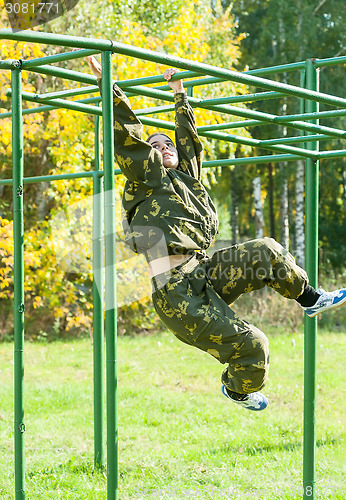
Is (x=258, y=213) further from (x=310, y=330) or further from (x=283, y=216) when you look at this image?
(x=310, y=330)

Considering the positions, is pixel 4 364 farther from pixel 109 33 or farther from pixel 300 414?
pixel 109 33

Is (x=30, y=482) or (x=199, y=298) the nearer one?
(x=199, y=298)

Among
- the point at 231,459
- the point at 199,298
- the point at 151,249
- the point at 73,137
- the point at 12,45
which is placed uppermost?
the point at 12,45

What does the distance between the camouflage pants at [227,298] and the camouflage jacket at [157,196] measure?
0.13m

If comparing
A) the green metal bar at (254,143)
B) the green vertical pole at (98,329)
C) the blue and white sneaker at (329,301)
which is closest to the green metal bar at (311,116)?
the green metal bar at (254,143)

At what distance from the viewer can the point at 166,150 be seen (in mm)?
2965

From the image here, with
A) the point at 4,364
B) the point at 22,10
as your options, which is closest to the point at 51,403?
the point at 4,364

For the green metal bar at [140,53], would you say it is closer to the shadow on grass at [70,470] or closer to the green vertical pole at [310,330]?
the green vertical pole at [310,330]

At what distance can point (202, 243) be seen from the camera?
2.90 meters

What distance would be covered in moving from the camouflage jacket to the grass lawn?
1.82 meters

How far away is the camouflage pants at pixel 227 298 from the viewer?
2.68 meters

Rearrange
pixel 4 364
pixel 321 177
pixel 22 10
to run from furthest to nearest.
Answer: pixel 321 177 < pixel 22 10 < pixel 4 364

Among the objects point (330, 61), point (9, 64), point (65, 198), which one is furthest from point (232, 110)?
point (65, 198)

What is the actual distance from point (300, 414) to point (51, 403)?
240 centimetres
